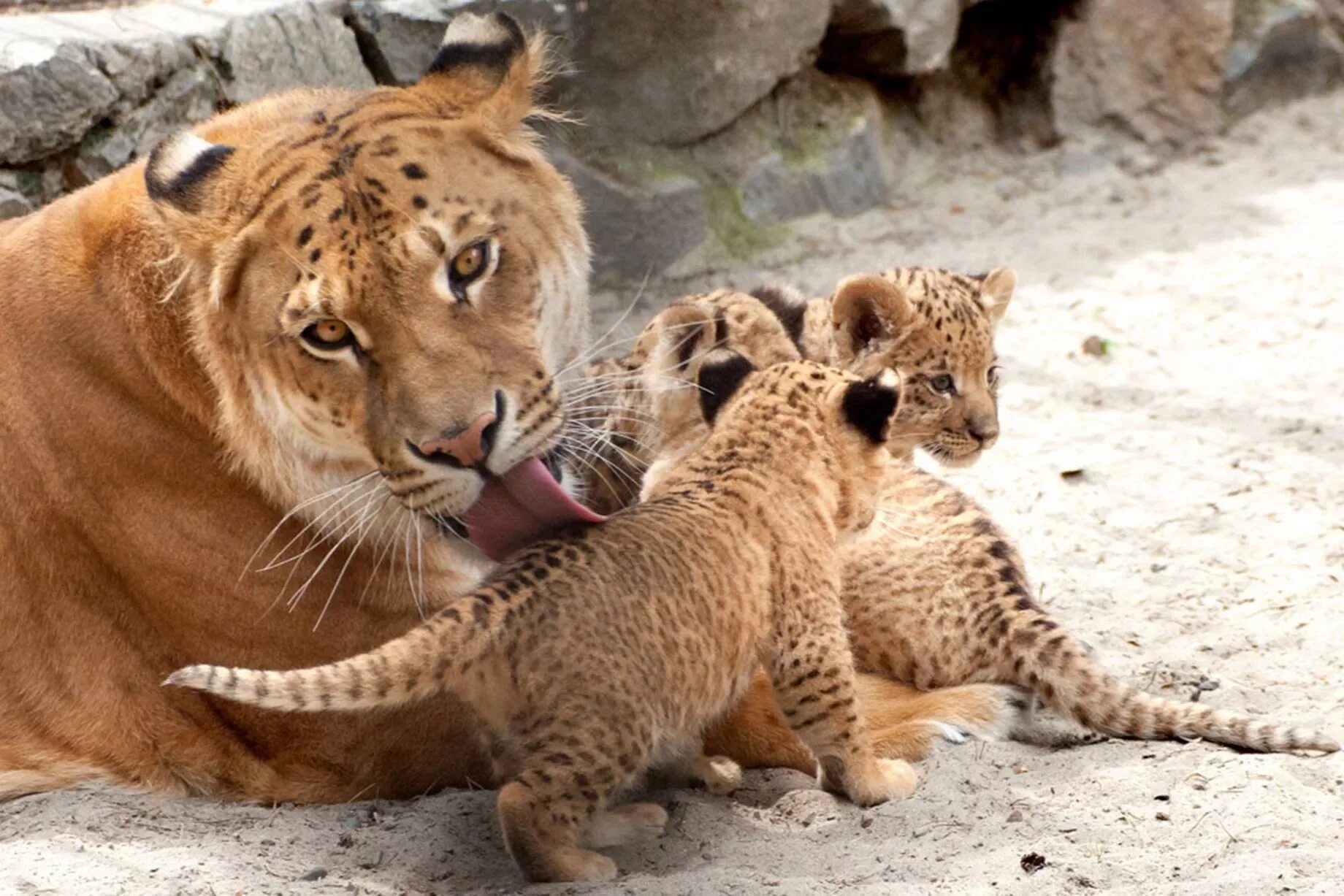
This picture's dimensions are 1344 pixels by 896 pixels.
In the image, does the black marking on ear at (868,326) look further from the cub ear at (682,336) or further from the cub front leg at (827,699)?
the cub front leg at (827,699)

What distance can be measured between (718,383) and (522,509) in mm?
855

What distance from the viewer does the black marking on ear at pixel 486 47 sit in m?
4.44

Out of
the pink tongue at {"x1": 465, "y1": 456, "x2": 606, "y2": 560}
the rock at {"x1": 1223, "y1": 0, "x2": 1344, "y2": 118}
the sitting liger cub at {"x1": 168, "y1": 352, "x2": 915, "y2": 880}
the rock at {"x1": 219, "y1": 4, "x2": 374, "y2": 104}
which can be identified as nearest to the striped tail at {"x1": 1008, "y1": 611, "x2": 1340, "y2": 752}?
the sitting liger cub at {"x1": 168, "y1": 352, "x2": 915, "y2": 880}

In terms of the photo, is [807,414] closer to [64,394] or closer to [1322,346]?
[64,394]

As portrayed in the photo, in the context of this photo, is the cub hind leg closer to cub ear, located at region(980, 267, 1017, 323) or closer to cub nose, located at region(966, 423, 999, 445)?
cub nose, located at region(966, 423, 999, 445)

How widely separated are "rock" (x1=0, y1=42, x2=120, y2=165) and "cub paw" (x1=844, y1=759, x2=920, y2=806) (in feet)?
12.7

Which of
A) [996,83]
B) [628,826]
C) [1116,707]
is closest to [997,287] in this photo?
[1116,707]

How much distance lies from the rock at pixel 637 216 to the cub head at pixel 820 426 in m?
3.83

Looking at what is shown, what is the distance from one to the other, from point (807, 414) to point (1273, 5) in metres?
7.25

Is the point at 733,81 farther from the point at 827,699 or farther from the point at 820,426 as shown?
the point at 827,699

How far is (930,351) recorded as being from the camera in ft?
18.2

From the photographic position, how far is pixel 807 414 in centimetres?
448

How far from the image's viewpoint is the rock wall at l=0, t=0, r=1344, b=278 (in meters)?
6.35

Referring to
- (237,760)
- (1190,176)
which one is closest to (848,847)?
(237,760)
